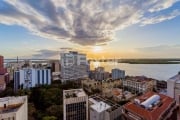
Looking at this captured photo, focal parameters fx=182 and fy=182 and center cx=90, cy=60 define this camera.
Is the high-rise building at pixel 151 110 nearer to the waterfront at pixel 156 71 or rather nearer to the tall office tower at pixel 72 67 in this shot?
the tall office tower at pixel 72 67

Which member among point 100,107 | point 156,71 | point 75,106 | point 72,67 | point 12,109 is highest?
point 72,67

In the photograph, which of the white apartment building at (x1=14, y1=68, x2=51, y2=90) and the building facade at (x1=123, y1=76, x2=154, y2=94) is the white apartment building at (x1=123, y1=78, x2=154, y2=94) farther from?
the white apartment building at (x1=14, y1=68, x2=51, y2=90)

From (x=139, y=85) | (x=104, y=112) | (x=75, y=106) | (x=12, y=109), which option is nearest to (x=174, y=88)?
(x=104, y=112)

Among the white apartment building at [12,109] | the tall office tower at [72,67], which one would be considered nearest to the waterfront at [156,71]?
the tall office tower at [72,67]

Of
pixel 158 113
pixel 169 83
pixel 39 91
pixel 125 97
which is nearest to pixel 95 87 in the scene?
pixel 125 97

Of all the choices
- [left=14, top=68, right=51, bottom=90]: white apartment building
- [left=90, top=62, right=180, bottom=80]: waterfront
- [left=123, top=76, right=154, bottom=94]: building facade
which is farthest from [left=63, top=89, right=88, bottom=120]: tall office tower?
[left=90, top=62, right=180, bottom=80]: waterfront

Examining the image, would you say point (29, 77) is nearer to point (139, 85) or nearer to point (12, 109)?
point (139, 85)

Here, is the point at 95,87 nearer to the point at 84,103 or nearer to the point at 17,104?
the point at 84,103
